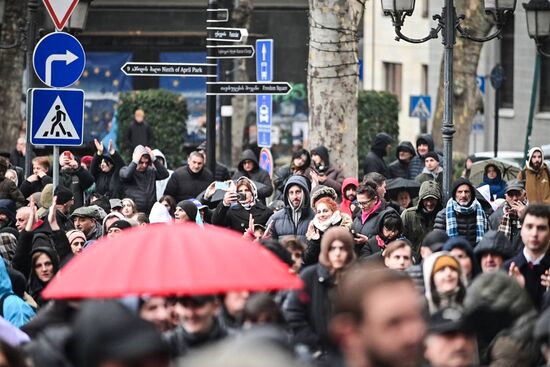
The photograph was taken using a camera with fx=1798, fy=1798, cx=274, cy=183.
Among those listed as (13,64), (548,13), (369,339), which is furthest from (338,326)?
(13,64)

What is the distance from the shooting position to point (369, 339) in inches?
199

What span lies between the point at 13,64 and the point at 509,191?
1730cm

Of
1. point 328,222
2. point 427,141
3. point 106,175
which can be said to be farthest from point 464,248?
point 427,141

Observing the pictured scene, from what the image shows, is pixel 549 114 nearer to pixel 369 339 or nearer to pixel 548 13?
pixel 548 13

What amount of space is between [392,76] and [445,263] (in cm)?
4210

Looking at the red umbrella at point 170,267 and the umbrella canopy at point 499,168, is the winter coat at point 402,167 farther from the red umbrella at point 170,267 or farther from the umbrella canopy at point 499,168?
the red umbrella at point 170,267

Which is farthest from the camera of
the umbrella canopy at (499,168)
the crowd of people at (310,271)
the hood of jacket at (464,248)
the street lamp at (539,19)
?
the umbrella canopy at (499,168)

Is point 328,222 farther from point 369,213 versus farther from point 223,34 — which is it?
point 223,34

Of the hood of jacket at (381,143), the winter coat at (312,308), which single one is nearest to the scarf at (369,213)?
the winter coat at (312,308)

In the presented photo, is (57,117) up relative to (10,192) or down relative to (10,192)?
up

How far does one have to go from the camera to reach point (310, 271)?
33.0ft

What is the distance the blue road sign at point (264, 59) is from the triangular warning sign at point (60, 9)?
5805mm

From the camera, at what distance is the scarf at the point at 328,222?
45.1ft

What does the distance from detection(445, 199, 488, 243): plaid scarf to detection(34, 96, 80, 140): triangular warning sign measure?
3243mm
